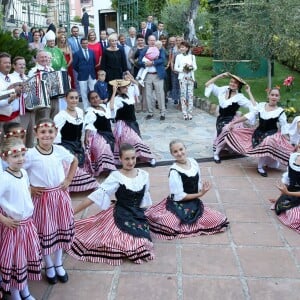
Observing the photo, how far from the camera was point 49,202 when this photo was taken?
12.5ft

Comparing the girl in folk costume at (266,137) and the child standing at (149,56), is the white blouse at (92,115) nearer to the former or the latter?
the girl in folk costume at (266,137)

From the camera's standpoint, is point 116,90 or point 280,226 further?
point 116,90

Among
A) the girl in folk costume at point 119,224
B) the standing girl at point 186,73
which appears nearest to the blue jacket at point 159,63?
the standing girl at point 186,73

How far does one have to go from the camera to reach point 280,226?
4961 mm

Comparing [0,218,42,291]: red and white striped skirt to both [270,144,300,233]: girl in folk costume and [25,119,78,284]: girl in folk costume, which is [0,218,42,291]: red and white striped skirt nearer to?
[25,119,78,284]: girl in folk costume

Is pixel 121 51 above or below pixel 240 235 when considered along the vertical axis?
above

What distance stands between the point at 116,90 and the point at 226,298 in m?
4.20

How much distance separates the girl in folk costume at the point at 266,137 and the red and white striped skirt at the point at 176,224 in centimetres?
204

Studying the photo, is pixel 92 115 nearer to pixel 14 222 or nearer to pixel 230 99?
pixel 230 99

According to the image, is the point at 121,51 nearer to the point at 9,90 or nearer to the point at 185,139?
the point at 185,139

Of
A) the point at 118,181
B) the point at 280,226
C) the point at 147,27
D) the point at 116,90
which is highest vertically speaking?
the point at 147,27

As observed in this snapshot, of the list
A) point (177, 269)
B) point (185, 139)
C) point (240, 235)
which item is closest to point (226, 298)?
point (177, 269)

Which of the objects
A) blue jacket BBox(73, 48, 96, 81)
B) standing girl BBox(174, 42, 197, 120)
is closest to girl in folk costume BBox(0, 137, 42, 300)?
blue jacket BBox(73, 48, 96, 81)

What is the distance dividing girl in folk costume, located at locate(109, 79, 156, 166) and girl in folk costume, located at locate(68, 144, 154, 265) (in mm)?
2585
